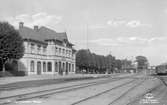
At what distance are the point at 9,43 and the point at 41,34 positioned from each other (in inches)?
977

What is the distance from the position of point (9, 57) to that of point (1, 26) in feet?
19.0

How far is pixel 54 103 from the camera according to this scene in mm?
14656

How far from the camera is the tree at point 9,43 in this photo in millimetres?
50406

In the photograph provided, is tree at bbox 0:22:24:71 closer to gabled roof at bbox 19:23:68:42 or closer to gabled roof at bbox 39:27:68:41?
gabled roof at bbox 19:23:68:42

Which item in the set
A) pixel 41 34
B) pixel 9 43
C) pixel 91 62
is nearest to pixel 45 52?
pixel 41 34

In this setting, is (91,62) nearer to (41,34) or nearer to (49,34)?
(49,34)

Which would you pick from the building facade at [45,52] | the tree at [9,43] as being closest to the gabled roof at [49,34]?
the building facade at [45,52]

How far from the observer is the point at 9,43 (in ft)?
168

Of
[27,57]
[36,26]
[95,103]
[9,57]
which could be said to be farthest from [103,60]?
[95,103]

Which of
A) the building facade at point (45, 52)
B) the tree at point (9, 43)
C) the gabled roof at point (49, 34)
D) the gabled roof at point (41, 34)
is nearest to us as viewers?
the tree at point (9, 43)

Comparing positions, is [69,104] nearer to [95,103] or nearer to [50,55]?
[95,103]

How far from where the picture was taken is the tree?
5041 cm

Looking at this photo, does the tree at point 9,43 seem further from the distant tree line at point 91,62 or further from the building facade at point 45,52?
the distant tree line at point 91,62

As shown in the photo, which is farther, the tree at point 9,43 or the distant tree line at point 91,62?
the distant tree line at point 91,62
